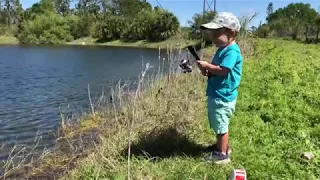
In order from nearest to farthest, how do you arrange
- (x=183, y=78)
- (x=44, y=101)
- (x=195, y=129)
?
1. (x=195, y=129)
2. (x=183, y=78)
3. (x=44, y=101)

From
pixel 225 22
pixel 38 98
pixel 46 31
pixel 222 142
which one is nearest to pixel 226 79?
pixel 225 22

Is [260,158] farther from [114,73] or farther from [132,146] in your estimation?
[114,73]

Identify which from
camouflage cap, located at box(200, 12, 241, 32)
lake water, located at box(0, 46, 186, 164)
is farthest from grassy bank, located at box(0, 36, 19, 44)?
camouflage cap, located at box(200, 12, 241, 32)

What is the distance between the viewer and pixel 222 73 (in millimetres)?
4438

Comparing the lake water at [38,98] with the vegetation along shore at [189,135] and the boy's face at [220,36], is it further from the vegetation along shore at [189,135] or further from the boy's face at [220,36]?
the boy's face at [220,36]

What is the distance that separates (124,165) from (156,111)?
8.20 feet

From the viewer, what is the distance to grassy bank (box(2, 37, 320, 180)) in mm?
4570

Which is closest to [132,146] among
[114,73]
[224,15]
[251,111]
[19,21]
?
[224,15]

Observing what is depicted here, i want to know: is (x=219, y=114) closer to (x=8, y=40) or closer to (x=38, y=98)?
(x=38, y=98)

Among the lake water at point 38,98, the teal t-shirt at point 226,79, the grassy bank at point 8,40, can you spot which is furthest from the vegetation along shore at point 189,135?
the grassy bank at point 8,40

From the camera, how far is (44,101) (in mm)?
13727

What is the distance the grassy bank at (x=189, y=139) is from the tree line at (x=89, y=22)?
5107cm

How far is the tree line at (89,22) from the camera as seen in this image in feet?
224

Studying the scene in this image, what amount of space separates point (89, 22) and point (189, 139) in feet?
250
